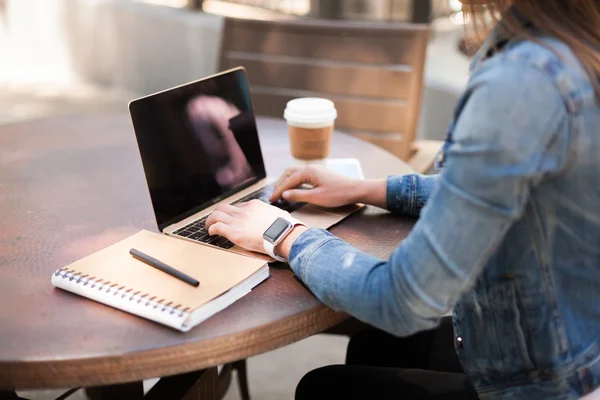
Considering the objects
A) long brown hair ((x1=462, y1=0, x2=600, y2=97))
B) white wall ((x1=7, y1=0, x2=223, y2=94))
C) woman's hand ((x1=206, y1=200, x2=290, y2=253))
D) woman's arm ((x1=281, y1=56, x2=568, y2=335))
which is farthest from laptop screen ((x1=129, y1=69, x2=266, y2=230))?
white wall ((x1=7, y1=0, x2=223, y2=94))

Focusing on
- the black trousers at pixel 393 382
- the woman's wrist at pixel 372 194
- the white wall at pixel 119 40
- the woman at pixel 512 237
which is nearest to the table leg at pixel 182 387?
the black trousers at pixel 393 382

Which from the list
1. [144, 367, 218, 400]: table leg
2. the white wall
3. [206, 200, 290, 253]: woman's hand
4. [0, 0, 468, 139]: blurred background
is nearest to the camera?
[206, 200, 290, 253]: woman's hand

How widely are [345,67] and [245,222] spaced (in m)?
1.21

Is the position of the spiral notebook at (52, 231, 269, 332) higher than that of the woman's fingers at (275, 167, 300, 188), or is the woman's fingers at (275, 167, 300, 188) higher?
the woman's fingers at (275, 167, 300, 188)

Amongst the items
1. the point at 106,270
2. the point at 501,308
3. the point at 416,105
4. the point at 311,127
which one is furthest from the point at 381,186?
the point at 416,105

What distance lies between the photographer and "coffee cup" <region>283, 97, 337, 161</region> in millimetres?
1408

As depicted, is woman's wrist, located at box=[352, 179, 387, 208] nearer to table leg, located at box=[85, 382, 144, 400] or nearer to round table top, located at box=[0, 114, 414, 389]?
round table top, located at box=[0, 114, 414, 389]

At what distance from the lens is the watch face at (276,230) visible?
0.99m

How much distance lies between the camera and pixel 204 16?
4.13 metres

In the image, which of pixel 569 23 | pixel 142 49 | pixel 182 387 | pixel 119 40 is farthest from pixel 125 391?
pixel 119 40

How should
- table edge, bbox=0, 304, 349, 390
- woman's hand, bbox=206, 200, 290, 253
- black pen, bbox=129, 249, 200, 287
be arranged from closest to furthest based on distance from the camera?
table edge, bbox=0, 304, 349, 390 → black pen, bbox=129, 249, 200, 287 → woman's hand, bbox=206, 200, 290, 253

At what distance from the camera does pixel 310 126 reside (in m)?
1.41

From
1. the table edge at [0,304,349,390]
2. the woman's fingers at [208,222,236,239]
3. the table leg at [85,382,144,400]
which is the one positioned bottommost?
the table leg at [85,382,144,400]

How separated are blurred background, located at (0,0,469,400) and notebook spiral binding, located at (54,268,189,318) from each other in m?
1.26
